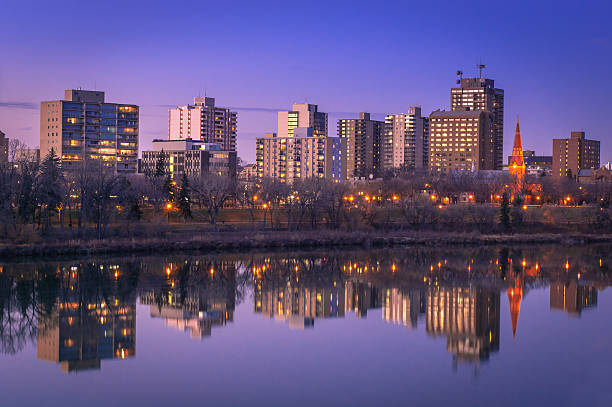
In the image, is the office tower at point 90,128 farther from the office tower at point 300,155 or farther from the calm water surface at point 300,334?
the calm water surface at point 300,334

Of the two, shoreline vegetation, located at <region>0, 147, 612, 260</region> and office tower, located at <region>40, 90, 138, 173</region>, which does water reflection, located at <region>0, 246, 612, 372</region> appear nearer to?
shoreline vegetation, located at <region>0, 147, 612, 260</region>

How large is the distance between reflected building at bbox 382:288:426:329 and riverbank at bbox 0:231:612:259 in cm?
2091

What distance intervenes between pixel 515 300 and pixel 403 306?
620 cm

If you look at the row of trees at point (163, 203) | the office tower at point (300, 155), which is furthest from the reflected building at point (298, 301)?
the office tower at point (300, 155)

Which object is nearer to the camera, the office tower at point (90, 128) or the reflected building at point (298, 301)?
the reflected building at point (298, 301)

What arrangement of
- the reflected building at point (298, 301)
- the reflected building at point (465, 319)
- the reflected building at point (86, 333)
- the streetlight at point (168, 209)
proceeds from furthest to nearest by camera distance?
the streetlight at point (168, 209) < the reflected building at point (298, 301) < the reflected building at point (465, 319) < the reflected building at point (86, 333)


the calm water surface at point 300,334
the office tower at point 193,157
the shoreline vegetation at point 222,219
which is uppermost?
the office tower at point 193,157

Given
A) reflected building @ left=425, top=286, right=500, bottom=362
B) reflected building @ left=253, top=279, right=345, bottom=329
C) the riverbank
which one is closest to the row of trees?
the riverbank

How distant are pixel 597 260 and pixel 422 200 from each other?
2530 cm

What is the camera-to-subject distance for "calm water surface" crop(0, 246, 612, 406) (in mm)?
20234

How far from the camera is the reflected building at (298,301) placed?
31.1 m

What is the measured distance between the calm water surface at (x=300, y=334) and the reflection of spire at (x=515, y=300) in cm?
22

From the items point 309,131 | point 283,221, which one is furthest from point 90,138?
point 283,221

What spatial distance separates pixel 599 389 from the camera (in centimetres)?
2070
